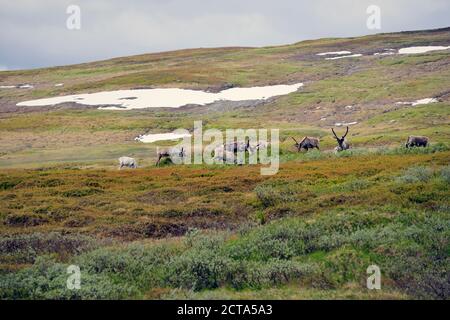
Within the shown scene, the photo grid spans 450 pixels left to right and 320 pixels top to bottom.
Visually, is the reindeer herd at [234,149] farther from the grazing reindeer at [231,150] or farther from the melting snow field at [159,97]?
the melting snow field at [159,97]

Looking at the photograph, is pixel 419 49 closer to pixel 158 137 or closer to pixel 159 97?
pixel 159 97

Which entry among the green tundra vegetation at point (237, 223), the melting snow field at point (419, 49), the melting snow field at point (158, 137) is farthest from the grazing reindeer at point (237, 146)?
the melting snow field at point (419, 49)

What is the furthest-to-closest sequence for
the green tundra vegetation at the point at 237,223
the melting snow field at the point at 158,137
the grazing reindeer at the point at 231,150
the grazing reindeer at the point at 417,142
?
the melting snow field at the point at 158,137 < the grazing reindeer at the point at 231,150 < the grazing reindeer at the point at 417,142 < the green tundra vegetation at the point at 237,223

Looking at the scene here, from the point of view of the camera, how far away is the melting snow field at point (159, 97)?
7875 centimetres

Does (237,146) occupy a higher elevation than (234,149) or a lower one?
higher

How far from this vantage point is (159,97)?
8225cm

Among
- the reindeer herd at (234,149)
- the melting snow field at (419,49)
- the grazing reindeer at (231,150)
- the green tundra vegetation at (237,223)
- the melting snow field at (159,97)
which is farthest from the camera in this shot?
the melting snow field at (419,49)

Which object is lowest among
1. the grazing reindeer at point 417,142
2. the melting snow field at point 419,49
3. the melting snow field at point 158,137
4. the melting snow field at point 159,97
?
the melting snow field at point 158,137

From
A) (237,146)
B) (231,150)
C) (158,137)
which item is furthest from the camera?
(158,137)

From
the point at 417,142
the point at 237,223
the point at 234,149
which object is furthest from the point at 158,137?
the point at 237,223

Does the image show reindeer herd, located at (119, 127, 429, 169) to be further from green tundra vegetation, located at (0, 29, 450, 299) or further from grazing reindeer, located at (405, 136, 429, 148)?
grazing reindeer, located at (405, 136, 429, 148)

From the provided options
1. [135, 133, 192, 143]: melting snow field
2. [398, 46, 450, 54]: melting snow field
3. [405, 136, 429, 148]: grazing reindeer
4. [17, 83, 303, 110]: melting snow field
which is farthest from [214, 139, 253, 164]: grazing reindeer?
[398, 46, 450, 54]: melting snow field

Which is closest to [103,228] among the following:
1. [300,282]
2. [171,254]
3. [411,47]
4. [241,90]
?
[171,254]
